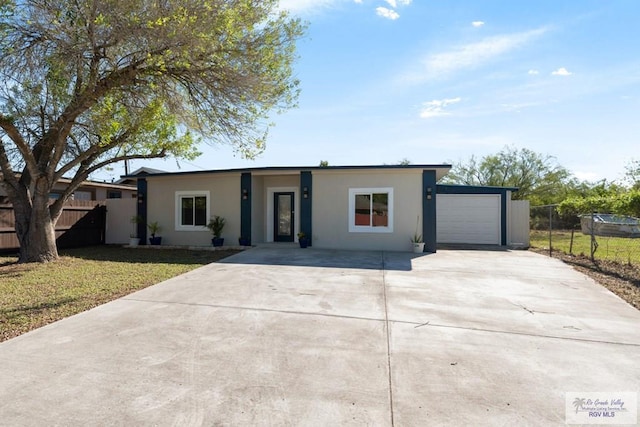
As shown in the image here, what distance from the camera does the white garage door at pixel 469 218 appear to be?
1405cm

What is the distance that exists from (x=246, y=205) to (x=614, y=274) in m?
10.3

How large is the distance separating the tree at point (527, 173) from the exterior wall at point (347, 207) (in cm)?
1172

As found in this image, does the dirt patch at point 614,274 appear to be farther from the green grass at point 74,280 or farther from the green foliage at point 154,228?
the green foliage at point 154,228

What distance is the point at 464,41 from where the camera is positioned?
857 cm

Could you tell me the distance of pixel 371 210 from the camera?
11469 millimetres

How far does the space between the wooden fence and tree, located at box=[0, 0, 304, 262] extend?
2357mm

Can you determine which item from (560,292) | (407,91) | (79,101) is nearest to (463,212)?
(407,91)

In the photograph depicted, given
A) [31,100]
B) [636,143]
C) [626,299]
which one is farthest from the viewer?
[636,143]

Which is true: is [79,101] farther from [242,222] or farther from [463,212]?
[463,212]

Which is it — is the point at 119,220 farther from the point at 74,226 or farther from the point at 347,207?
the point at 347,207

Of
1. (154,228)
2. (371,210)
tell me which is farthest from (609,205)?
(154,228)

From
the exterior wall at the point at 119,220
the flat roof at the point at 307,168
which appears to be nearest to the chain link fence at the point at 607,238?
the flat roof at the point at 307,168

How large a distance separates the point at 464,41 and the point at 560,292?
20.4ft

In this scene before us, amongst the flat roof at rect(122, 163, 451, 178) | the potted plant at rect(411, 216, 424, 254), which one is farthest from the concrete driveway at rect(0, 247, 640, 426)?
the flat roof at rect(122, 163, 451, 178)
